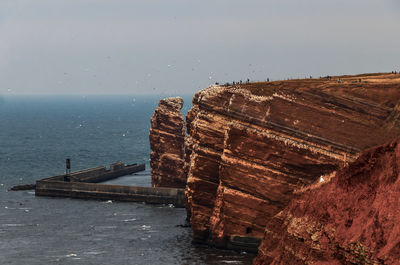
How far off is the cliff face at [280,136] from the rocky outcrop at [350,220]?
2117 centimetres

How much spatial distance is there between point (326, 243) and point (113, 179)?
323ft

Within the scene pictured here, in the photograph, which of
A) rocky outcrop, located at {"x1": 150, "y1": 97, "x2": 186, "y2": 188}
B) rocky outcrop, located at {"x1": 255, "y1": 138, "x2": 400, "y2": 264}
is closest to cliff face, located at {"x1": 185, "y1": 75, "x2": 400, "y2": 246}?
rocky outcrop, located at {"x1": 255, "y1": 138, "x2": 400, "y2": 264}

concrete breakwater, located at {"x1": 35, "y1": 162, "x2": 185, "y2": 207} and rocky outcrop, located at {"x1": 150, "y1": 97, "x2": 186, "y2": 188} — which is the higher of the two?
rocky outcrop, located at {"x1": 150, "y1": 97, "x2": 186, "y2": 188}

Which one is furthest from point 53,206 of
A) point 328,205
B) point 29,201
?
point 328,205

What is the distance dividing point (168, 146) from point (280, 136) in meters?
48.0

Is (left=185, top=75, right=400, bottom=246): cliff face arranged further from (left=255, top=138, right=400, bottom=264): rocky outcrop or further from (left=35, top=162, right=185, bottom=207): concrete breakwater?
(left=35, top=162, right=185, bottom=207): concrete breakwater

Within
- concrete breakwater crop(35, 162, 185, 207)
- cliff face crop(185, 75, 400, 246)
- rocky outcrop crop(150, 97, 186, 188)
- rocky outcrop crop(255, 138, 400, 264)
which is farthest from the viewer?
rocky outcrop crop(150, 97, 186, 188)

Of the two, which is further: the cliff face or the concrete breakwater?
the concrete breakwater

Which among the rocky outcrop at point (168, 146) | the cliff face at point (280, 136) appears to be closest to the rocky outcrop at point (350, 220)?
the cliff face at point (280, 136)

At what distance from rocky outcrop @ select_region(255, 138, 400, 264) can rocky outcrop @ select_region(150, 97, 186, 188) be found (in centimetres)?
6589

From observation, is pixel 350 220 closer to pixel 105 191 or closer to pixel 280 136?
pixel 280 136

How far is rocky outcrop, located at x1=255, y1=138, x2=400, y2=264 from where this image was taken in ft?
133

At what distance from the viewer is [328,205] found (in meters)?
46.2

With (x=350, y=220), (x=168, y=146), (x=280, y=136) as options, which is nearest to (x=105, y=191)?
(x=168, y=146)
